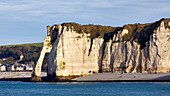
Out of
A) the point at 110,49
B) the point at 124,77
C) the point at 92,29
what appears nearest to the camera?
the point at 124,77

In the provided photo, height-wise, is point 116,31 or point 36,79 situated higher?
point 116,31

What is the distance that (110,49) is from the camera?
86.5m

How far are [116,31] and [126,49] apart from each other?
366 cm

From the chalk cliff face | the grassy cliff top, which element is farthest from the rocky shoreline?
the grassy cliff top

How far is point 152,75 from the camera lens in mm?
79125

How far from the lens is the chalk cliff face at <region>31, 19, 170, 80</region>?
3238 inches

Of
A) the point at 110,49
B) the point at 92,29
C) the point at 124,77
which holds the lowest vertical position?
the point at 124,77

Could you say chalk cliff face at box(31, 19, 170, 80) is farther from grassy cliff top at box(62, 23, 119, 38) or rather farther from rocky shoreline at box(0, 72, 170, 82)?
rocky shoreline at box(0, 72, 170, 82)

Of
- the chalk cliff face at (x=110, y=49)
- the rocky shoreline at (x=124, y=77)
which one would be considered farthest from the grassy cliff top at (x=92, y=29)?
the rocky shoreline at (x=124, y=77)

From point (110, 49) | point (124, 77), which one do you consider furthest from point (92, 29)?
point (124, 77)

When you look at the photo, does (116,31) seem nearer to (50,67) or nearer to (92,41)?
(92,41)

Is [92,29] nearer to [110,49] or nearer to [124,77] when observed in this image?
[110,49]

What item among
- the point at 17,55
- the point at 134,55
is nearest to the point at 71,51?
the point at 134,55

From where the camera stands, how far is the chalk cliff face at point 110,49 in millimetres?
82250
